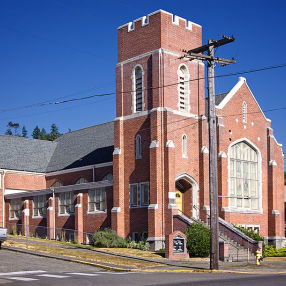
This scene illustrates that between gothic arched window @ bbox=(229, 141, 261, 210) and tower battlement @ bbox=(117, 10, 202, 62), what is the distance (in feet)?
28.0

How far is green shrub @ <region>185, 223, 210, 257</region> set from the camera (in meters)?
31.4

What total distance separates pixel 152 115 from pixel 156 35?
530 centimetres

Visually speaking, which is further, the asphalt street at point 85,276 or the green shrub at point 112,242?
the green shrub at point 112,242

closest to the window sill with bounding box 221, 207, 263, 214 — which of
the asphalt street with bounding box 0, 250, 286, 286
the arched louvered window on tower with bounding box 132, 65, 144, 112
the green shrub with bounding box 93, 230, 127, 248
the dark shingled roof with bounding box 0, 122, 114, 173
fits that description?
the green shrub with bounding box 93, 230, 127, 248

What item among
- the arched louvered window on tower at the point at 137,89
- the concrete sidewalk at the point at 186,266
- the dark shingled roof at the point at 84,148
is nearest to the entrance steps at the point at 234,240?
the concrete sidewalk at the point at 186,266

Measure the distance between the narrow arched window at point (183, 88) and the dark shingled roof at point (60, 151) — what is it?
8.77m

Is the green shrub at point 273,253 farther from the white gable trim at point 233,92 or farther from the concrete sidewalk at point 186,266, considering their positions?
the white gable trim at point 233,92

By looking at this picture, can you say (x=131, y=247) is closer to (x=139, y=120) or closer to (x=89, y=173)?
(x=139, y=120)

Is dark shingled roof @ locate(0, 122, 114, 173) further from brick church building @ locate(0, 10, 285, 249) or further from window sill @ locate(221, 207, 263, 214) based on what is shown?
window sill @ locate(221, 207, 263, 214)

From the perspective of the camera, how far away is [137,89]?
3725cm

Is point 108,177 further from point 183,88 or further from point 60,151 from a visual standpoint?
point 60,151

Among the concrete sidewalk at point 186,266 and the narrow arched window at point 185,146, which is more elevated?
the narrow arched window at point 185,146

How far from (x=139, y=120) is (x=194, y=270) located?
14172mm

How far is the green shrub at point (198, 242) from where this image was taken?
31.4 m
